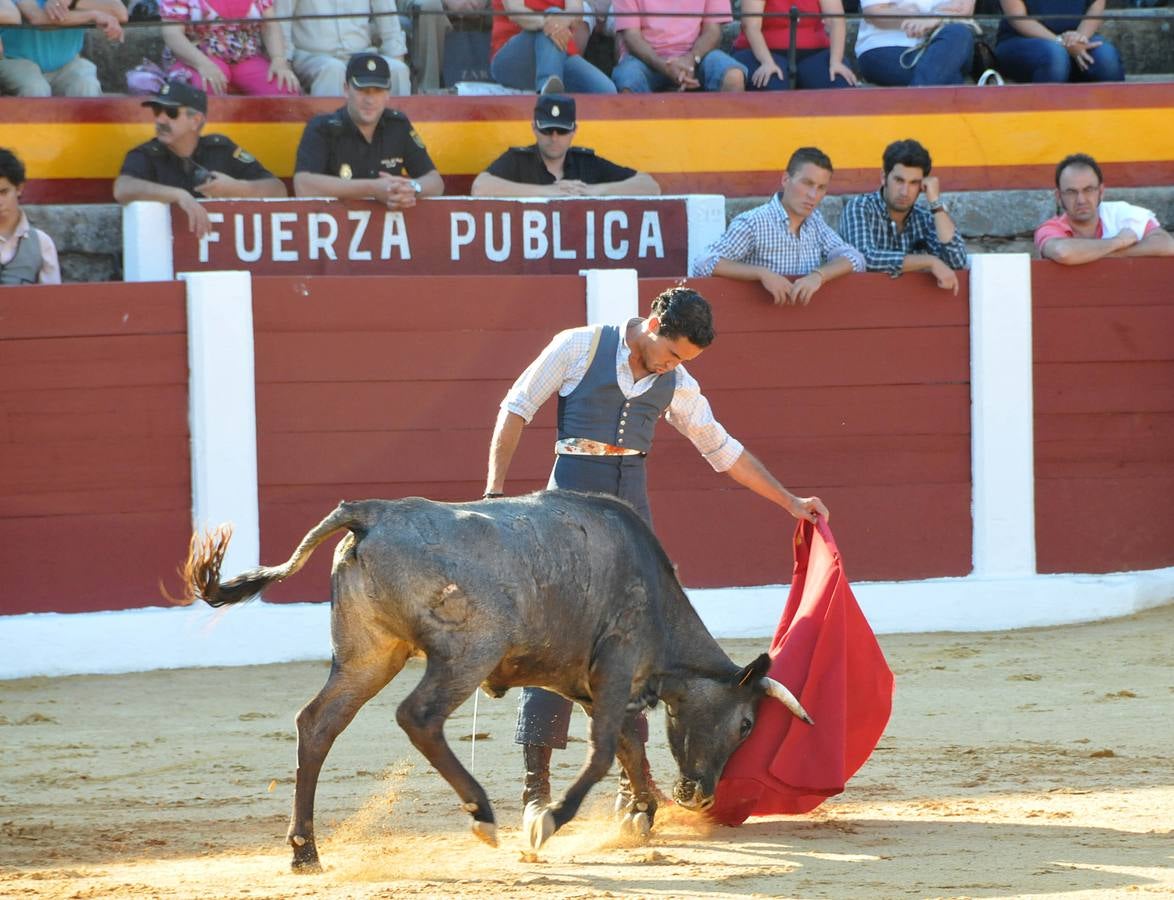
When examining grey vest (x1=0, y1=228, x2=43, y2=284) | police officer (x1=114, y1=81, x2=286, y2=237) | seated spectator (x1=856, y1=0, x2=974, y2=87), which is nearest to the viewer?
grey vest (x1=0, y1=228, x2=43, y2=284)

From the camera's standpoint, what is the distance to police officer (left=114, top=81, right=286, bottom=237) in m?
6.54

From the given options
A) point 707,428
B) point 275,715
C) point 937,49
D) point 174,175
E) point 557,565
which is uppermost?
point 937,49

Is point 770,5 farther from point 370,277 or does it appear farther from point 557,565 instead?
point 557,565

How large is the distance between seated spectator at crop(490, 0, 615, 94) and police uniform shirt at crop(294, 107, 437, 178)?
0.95m

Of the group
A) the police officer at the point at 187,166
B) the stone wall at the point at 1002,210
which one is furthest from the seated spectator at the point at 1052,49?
the police officer at the point at 187,166

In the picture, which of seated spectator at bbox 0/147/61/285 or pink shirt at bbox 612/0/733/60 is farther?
pink shirt at bbox 612/0/733/60

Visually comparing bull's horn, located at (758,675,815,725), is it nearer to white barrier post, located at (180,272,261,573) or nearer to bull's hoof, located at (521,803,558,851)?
bull's hoof, located at (521,803,558,851)

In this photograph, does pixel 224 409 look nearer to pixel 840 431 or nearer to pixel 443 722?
pixel 840 431

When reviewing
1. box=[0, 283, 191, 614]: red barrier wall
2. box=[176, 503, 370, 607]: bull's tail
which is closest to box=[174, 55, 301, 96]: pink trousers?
box=[0, 283, 191, 614]: red barrier wall

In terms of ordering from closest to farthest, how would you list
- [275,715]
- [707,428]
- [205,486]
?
[707,428], [275,715], [205,486]

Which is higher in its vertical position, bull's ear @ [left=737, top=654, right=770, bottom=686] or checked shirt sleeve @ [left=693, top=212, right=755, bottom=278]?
checked shirt sleeve @ [left=693, top=212, right=755, bottom=278]

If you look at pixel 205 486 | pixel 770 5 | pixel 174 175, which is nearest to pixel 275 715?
pixel 205 486

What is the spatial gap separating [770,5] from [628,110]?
0.96 meters

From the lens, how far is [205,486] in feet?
20.9
